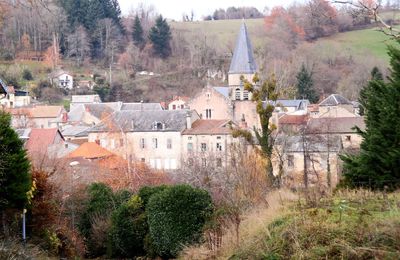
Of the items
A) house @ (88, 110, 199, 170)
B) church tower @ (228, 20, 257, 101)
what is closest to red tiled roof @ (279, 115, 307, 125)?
church tower @ (228, 20, 257, 101)

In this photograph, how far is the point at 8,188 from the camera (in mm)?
13789

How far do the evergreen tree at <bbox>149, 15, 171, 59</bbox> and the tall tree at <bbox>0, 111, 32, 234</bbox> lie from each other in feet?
278

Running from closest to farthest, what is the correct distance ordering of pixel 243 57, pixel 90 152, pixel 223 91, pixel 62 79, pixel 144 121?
pixel 90 152
pixel 144 121
pixel 243 57
pixel 223 91
pixel 62 79

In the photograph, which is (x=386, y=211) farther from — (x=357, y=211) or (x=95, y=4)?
(x=95, y=4)

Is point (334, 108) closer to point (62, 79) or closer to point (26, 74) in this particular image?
point (62, 79)

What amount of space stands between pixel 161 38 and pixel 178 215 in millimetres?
83912

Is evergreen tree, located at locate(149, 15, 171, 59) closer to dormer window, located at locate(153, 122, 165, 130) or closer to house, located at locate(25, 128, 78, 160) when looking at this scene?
dormer window, located at locate(153, 122, 165, 130)

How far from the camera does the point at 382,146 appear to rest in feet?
50.3

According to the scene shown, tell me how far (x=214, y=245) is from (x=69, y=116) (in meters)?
58.3

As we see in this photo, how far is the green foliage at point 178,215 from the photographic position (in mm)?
16469

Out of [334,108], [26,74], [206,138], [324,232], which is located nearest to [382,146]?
[324,232]

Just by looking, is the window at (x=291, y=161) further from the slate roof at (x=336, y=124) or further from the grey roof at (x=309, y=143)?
the slate roof at (x=336, y=124)

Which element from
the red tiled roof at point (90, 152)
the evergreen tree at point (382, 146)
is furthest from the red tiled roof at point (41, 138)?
the evergreen tree at point (382, 146)

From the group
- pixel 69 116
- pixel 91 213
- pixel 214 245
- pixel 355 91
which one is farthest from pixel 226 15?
pixel 214 245
